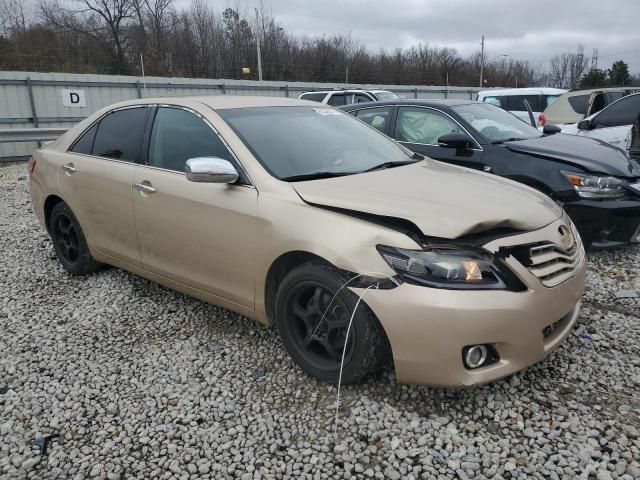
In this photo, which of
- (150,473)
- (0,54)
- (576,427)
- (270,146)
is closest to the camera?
(150,473)

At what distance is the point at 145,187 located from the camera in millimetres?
3533

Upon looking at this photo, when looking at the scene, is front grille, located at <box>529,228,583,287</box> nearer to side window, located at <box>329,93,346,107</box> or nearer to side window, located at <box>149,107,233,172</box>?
side window, located at <box>149,107,233,172</box>

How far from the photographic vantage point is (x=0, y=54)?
20.6 metres

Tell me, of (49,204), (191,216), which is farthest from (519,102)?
(191,216)

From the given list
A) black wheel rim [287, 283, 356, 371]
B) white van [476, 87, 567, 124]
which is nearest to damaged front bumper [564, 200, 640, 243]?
black wheel rim [287, 283, 356, 371]

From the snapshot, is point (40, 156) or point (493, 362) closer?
point (493, 362)

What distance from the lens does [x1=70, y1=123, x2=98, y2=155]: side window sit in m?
4.25

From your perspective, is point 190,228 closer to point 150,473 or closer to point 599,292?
point 150,473

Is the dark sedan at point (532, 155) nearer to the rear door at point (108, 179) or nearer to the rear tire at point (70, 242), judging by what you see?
the rear door at point (108, 179)

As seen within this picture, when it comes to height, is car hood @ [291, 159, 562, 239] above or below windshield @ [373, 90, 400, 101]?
below

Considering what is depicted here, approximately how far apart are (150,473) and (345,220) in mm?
1464

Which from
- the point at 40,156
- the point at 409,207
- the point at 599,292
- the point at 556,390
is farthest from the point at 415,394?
the point at 40,156

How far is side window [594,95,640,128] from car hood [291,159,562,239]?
5649 millimetres

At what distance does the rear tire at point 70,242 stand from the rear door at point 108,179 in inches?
6.3
